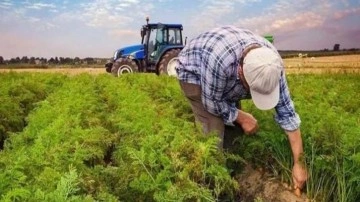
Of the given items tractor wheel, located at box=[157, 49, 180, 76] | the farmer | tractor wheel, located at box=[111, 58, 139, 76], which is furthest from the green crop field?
tractor wheel, located at box=[111, 58, 139, 76]

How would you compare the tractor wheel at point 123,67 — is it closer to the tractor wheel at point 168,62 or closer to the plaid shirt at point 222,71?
the tractor wheel at point 168,62

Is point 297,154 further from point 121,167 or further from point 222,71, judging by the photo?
point 121,167

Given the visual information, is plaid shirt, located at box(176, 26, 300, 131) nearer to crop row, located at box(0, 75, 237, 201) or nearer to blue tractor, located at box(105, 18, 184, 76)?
crop row, located at box(0, 75, 237, 201)

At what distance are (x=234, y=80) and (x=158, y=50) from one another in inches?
658

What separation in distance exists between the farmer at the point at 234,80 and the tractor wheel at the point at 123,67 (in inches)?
663

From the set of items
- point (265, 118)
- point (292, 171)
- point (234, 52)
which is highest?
point (234, 52)

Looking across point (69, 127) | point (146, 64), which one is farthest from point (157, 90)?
point (146, 64)

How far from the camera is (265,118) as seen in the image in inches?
264

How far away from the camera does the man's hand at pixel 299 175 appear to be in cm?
550

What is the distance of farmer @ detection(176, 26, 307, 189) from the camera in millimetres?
4836

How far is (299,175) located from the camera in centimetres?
556

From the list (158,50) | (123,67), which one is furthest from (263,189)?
(123,67)

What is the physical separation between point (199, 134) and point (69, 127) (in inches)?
77.1

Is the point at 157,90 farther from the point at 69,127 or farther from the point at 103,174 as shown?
the point at 103,174
